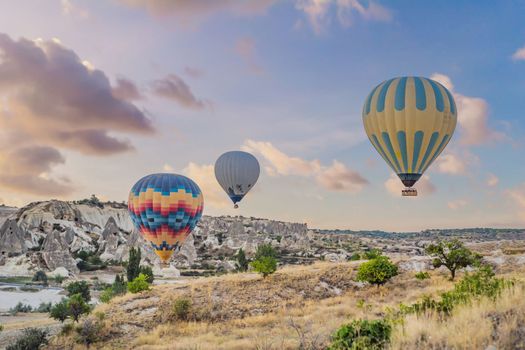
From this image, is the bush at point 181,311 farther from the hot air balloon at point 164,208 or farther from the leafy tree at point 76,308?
the hot air balloon at point 164,208

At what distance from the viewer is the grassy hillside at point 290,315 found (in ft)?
25.7

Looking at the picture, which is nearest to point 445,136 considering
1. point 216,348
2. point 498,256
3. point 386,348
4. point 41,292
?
point 498,256

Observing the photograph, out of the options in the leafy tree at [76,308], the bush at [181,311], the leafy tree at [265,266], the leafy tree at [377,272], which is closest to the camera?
the bush at [181,311]

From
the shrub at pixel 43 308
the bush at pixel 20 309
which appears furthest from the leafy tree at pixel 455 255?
the bush at pixel 20 309

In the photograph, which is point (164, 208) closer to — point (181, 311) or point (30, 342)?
point (181, 311)

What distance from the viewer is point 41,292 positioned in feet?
199

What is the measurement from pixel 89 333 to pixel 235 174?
106 ft

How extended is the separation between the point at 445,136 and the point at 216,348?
893 inches

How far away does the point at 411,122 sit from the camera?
28.4 metres

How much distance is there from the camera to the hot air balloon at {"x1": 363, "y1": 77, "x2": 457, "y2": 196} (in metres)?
28.5

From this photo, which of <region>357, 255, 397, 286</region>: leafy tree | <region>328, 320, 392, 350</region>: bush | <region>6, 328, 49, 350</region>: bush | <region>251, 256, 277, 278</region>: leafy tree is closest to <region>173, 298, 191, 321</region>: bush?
<region>6, 328, 49, 350</region>: bush

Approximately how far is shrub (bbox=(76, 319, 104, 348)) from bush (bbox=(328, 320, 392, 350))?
1535 cm

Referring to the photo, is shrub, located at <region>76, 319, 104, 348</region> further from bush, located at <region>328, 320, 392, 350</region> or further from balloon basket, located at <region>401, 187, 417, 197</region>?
balloon basket, located at <region>401, 187, 417, 197</region>

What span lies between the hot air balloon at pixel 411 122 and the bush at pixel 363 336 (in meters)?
21.4
